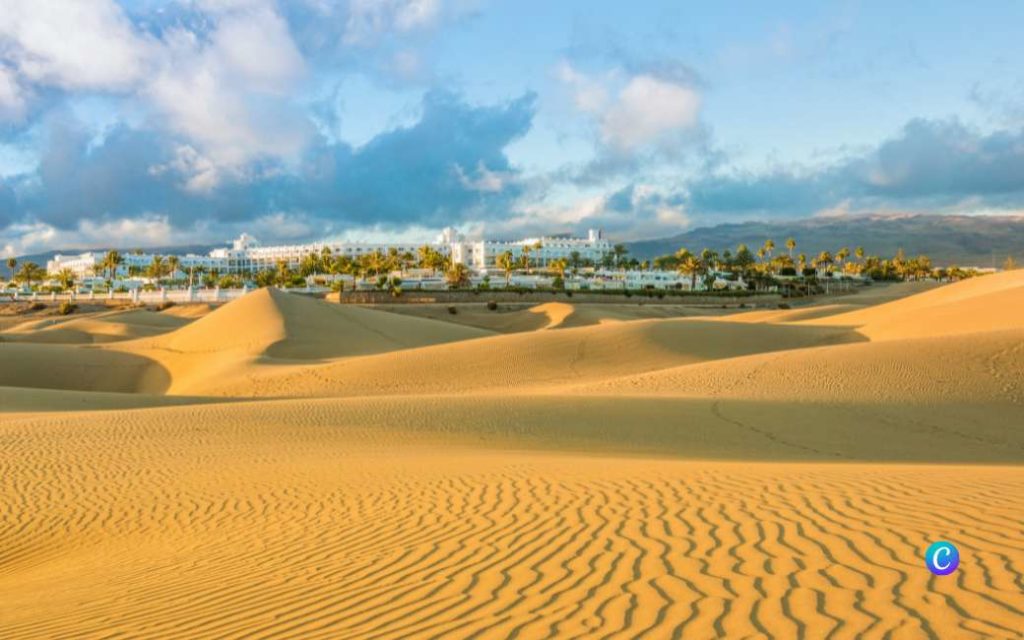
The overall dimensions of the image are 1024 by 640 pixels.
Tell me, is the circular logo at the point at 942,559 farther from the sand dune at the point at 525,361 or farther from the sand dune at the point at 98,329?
the sand dune at the point at 98,329

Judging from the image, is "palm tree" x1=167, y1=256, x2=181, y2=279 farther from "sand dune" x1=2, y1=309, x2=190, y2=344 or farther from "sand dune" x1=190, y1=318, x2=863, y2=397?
"sand dune" x1=190, y1=318, x2=863, y2=397

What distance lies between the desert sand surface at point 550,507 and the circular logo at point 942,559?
87 millimetres

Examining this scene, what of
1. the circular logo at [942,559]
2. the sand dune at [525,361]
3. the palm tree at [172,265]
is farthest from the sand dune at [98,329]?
the palm tree at [172,265]

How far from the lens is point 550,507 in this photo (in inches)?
372

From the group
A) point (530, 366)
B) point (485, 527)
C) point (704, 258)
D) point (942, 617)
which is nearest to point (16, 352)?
point (530, 366)

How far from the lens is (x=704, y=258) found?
433 feet

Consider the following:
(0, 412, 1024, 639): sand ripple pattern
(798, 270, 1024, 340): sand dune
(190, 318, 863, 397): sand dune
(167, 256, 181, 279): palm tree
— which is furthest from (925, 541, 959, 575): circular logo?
(167, 256, 181, 279): palm tree

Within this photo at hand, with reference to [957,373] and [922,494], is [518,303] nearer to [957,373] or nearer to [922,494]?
[957,373]

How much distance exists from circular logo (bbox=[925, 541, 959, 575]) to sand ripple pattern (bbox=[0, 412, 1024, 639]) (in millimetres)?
80

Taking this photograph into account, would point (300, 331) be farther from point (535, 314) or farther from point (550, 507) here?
point (550, 507)

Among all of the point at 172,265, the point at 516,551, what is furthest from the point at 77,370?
the point at 172,265

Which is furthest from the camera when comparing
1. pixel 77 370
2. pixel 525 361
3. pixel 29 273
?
pixel 29 273

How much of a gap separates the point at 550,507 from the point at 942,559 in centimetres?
426

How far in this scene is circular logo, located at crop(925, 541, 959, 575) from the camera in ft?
19.7
